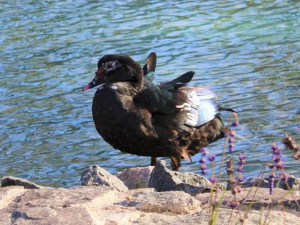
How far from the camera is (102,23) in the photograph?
1391cm

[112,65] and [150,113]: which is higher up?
[112,65]

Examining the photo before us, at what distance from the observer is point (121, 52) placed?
1167 centimetres

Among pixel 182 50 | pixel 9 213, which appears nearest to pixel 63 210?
pixel 9 213

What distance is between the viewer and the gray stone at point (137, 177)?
19.2ft

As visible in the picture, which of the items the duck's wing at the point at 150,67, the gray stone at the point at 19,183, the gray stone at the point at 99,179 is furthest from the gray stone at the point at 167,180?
the duck's wing at the point at 150,67

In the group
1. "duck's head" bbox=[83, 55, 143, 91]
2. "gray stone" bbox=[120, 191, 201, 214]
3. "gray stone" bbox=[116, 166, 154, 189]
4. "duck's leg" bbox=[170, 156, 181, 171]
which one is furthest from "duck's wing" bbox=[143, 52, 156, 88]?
"gray stone" bbox=[120, 191, 201, 214]

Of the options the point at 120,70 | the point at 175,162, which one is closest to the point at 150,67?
the point at 120,70

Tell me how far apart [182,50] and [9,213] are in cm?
759

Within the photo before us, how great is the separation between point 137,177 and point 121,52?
5.88 meters

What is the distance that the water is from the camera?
7.78 meters

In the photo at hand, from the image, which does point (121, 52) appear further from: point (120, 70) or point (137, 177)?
point (137, 177)

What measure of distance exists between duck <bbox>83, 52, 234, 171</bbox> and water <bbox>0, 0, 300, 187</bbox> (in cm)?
46

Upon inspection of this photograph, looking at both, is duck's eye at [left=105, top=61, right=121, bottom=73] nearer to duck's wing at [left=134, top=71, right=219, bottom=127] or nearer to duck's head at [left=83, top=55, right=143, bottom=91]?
duck's head at [left=83, top=55, right=143, bottom=91]

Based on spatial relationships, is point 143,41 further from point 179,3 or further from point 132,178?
point 132,178
